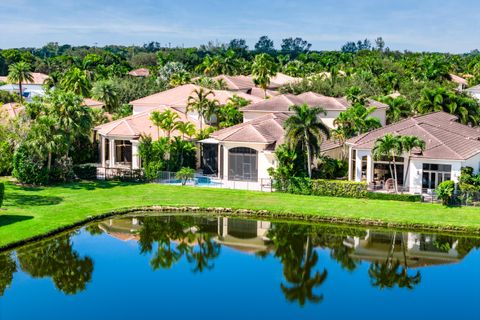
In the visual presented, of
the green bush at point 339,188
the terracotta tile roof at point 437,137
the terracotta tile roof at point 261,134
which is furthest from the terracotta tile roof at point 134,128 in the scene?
the terracotta tile roof at point 437,137

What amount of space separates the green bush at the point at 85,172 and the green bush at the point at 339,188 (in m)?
18.6

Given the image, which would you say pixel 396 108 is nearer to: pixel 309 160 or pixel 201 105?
pixel 201 105

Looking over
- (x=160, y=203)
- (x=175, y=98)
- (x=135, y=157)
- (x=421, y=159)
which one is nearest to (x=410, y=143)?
(x=421, y=159)

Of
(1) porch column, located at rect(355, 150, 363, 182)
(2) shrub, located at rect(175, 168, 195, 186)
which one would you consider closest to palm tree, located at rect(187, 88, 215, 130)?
(2) shrub, located at rect(175, 168, 195, 186)

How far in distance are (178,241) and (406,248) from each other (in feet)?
42.9

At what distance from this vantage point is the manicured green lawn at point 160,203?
127ft

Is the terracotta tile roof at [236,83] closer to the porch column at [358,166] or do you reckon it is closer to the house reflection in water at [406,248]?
the porch column at [358,166]

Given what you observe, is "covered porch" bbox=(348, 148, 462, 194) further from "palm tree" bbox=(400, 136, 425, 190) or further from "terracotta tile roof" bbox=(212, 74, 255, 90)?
"terracotta tile roof" bbox=(212, 74, 255, 90)

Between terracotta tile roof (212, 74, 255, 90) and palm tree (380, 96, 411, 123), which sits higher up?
terracotta tile roof (212, 74, 255, 90)

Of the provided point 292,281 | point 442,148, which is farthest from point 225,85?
point 292,281

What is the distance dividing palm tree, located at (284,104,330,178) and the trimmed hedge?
61.7 inches

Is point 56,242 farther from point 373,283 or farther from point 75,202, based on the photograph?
point 373,283

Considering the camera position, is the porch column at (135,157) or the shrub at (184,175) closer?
the shrub at (184,175)

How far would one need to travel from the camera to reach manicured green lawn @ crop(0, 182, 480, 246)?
1526 inches
